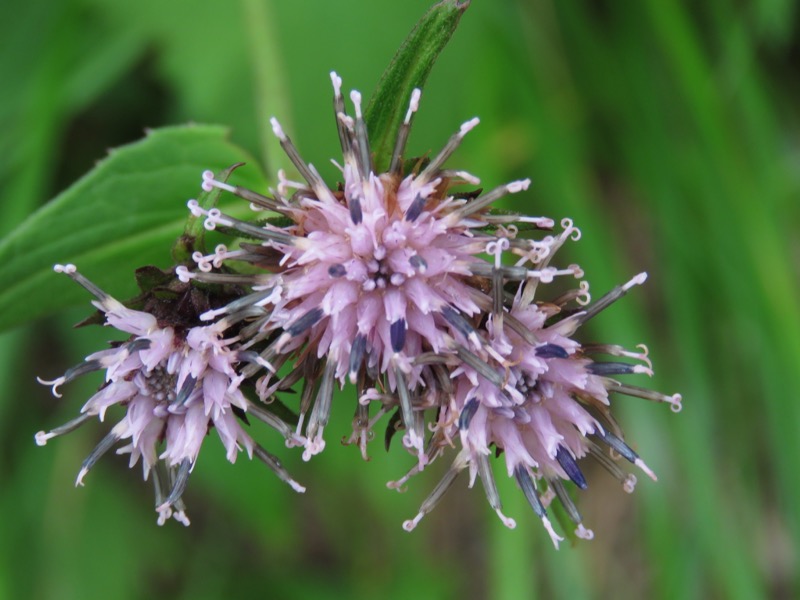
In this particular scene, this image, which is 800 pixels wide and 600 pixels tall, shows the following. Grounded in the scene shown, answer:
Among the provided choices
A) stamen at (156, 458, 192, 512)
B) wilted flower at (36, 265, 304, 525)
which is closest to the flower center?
wilted flower at (36, 265, 304, 525)

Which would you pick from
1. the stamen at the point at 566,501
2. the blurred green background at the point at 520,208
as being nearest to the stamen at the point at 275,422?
the stamen at the point at 566,501

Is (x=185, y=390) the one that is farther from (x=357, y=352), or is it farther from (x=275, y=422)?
(x=357, y=352)

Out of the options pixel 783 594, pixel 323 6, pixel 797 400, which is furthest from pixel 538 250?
pixel 783 594

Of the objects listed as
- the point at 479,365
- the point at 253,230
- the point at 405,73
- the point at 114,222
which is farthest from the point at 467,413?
the point at 114,222

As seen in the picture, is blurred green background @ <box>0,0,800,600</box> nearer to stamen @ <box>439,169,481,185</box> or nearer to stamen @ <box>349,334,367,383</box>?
stamen @ <box>439,169,481,185</box>

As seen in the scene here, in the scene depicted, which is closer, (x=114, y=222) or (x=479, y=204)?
(x=479, y=204)

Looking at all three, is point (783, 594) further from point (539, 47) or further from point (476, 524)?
point (539, 47)
